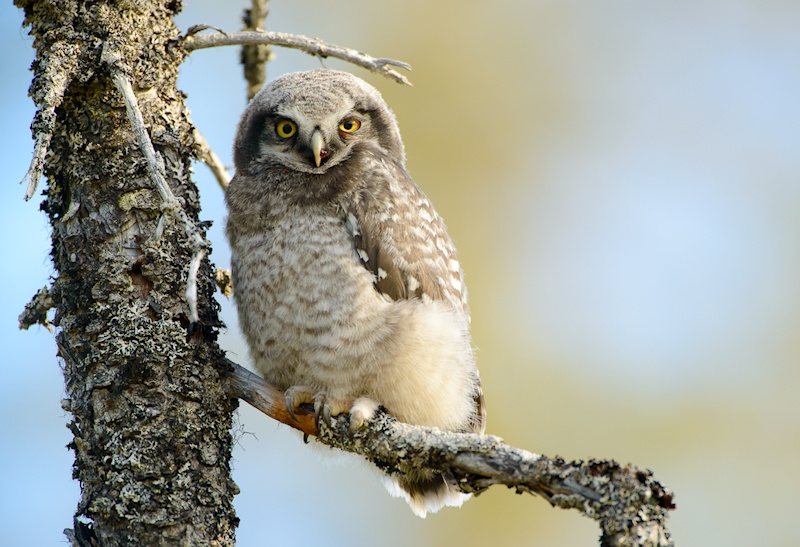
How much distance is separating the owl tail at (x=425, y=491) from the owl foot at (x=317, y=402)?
18.0 inches

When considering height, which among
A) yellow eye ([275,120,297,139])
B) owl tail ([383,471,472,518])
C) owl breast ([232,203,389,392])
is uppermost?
yellow eye ([275,120,297,139])

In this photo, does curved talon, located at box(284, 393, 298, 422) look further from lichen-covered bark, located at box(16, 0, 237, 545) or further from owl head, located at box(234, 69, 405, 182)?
owl head, located at box(234, 69, 405, 182)

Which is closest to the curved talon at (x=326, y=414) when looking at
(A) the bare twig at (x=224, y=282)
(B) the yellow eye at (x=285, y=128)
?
(A) the bare twig at (x=224, y=282)

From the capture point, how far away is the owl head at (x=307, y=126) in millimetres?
3396

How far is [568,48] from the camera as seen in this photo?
24.0 feet

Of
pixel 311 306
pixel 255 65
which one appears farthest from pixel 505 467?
pixel 255 65

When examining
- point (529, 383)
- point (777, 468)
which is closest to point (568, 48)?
point (529, 383)

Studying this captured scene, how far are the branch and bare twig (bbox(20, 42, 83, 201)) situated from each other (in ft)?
2.90

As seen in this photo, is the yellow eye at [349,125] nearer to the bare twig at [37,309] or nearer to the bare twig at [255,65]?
the bare twig at [255,65]

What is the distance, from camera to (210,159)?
330 centimetres

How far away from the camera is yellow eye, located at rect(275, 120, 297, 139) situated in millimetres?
3473

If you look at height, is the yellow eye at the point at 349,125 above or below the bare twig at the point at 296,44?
above

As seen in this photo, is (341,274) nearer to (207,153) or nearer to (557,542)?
(207,153)

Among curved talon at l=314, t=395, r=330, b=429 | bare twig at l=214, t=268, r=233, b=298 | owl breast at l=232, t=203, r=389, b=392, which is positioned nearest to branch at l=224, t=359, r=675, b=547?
curved talon at l=314, t=395, r=330, b=429
